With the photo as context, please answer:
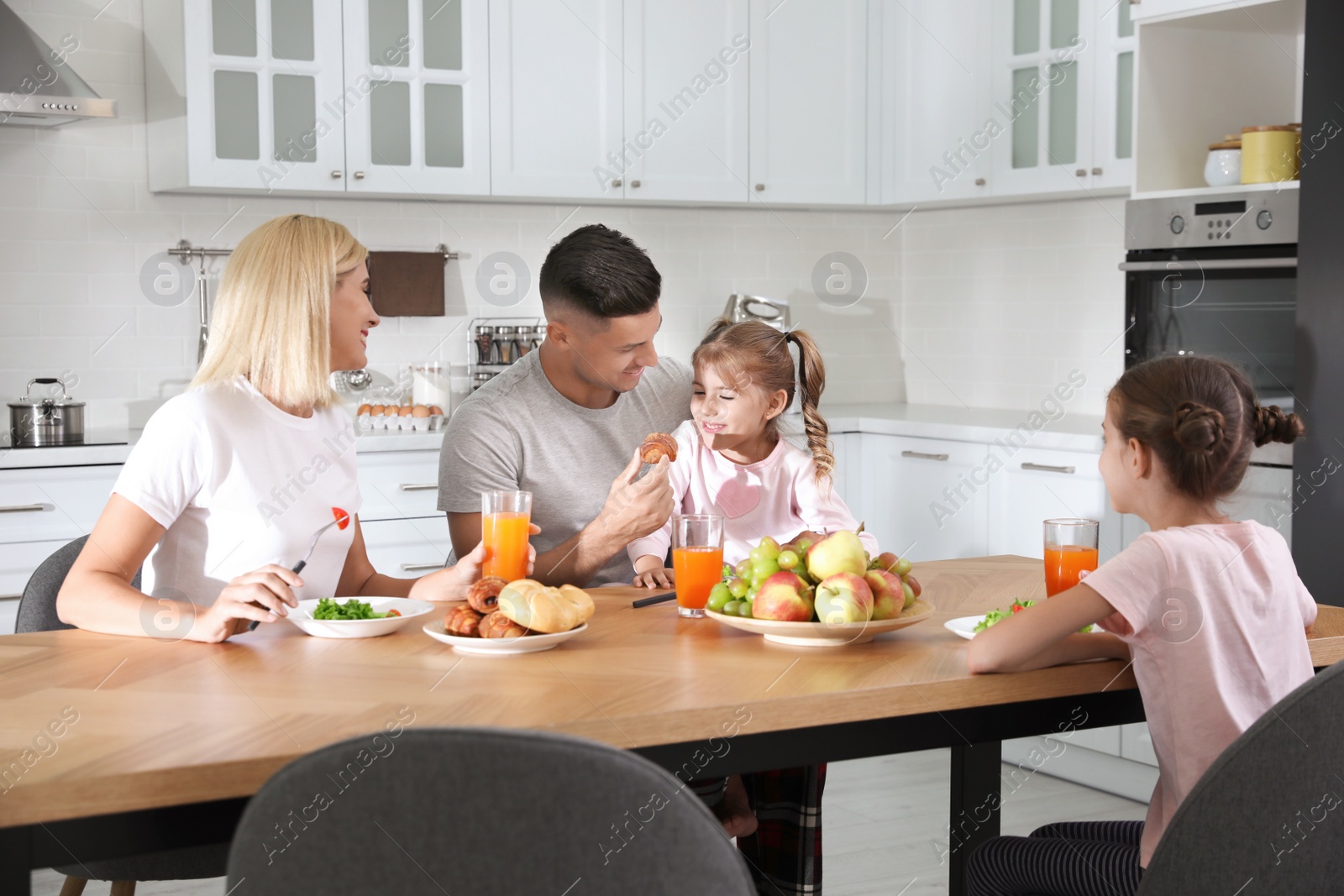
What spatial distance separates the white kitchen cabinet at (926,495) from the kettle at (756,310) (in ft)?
2.00

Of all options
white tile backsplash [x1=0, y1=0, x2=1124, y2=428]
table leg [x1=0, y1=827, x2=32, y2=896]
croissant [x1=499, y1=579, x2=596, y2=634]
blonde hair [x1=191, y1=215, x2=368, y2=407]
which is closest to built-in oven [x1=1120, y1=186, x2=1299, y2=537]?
white tile backsplash [x1=0, y1=0, x2=1124, y2=428]

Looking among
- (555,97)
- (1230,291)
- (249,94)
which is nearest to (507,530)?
(1230,291)

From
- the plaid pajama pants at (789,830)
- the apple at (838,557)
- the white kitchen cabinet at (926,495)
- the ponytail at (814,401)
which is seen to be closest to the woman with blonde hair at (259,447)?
the apple at (838,557)

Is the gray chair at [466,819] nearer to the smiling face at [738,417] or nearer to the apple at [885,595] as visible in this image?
the apple at [885,595]

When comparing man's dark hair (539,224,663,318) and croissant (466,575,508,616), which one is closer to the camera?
croissant (466,575,508,616)

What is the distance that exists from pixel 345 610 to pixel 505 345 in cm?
279

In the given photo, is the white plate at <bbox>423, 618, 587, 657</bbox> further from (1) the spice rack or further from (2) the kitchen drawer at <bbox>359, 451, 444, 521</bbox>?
(1) the spice rack

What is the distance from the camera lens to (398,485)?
12.4 feet

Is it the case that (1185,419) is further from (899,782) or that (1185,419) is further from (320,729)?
(899,782)

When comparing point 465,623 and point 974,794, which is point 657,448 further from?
point 974,794

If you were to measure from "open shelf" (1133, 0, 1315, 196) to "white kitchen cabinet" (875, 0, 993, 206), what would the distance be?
81cm

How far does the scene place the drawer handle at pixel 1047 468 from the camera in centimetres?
367

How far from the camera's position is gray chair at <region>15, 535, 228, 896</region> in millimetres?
1852

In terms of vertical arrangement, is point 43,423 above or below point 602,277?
below
